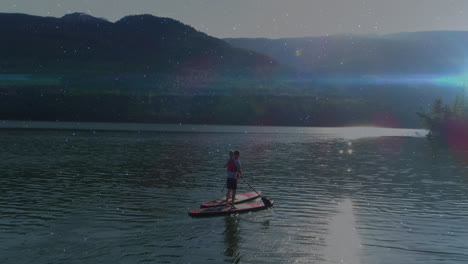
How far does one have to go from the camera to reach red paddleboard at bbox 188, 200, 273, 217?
78.8 ft

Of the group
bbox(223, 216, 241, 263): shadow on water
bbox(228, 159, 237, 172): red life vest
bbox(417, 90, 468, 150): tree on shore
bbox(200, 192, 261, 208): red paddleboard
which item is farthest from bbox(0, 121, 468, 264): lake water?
bbox(417, 90, 468, 150): tree on shore

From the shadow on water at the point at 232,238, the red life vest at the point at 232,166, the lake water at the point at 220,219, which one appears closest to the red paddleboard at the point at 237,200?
the lake water at the point at 220,219

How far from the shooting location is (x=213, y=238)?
2006 cm

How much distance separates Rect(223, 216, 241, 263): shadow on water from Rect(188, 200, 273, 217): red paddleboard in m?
0.50

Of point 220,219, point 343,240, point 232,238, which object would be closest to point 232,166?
point 220,219

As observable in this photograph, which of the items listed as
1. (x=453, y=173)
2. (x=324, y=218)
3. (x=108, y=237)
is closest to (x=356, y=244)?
(x=324, y=218)

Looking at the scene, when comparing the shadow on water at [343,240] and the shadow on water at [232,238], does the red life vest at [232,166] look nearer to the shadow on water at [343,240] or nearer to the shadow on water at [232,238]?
the shadow on water at [232,238]

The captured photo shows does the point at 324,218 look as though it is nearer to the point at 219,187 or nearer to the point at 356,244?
the point at 356,244

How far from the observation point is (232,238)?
791 inches

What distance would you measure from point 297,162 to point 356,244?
37.8 meters

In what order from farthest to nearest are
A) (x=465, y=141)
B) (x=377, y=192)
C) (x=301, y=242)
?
1. (x=465, y=141)
2. (x=377, y=192)
3. (x=301, y=242)

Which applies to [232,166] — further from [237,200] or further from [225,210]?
[237,200]

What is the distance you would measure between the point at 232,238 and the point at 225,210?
491 cm

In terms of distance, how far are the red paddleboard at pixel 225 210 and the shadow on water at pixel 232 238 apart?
50 cm
